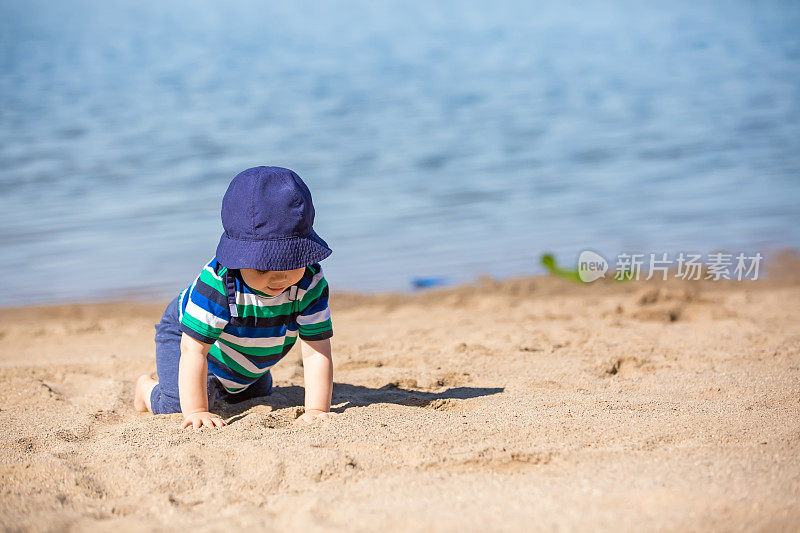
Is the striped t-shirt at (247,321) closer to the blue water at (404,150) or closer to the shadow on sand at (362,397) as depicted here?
the shadow on sand at (362,397)

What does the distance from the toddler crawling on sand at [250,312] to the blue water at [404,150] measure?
112 inches

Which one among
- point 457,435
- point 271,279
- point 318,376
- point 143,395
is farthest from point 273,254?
point 143,395

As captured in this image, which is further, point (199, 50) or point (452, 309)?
point (199, 50)

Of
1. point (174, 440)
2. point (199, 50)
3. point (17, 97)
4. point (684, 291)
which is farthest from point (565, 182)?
point (199, 50)

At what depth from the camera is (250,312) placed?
119 inches

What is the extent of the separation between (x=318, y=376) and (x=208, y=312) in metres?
0.50

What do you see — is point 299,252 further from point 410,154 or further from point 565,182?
point 410,154

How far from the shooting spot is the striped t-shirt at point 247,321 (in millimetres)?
2945

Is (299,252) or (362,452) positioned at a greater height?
(299,252)

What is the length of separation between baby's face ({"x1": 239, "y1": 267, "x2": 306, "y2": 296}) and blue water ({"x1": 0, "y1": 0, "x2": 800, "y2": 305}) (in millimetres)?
3164

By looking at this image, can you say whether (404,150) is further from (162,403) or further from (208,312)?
(208,312)

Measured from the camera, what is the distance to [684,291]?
5059 mm

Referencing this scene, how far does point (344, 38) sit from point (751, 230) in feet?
66.2

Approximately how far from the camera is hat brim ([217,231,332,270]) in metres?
2.68
